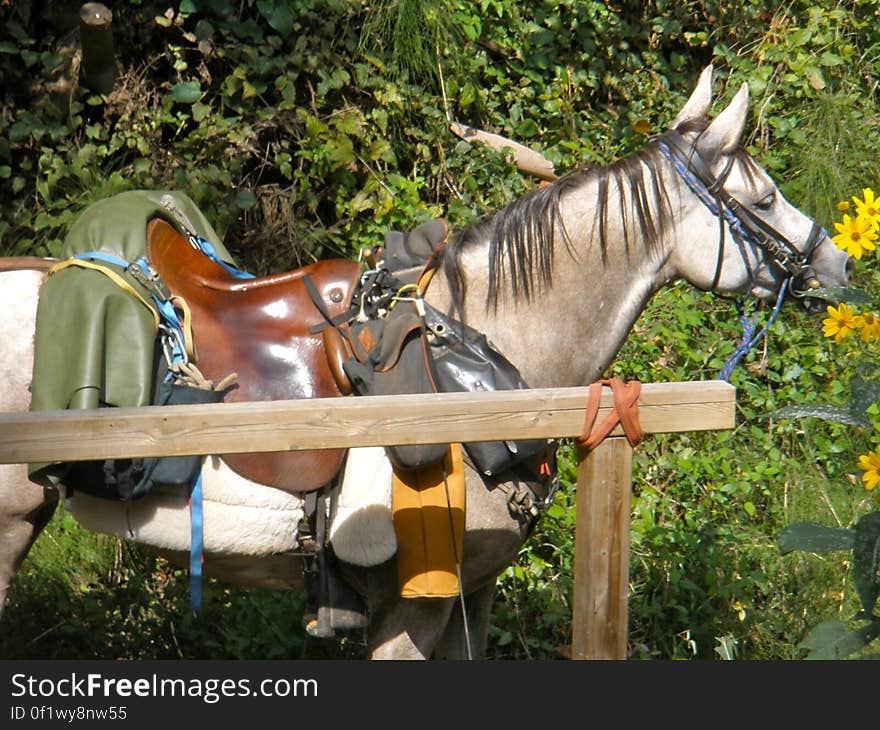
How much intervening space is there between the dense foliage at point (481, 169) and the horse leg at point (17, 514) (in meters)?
1.29

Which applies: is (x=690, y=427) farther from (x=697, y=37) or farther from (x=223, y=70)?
(x=697, y=37)

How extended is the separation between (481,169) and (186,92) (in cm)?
152

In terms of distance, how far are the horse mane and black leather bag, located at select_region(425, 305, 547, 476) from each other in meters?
0.16

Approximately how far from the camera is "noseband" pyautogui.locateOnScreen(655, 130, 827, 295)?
3002 mm

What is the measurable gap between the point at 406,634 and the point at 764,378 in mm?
3180

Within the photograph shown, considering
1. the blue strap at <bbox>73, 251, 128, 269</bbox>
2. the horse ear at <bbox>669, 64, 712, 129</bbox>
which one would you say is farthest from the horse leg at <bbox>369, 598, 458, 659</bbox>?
the horse ear at <bbox>669, 64, 712, 129</bbox>

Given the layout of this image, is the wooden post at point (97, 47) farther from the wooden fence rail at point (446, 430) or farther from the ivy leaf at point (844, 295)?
the ivy leaf at point (844, 295)

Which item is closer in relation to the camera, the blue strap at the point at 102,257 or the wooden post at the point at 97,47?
the blue strap at the point at 102,257

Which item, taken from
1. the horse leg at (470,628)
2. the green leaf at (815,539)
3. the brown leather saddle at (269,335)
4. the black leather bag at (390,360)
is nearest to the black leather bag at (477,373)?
the black leather bag at (390,360)

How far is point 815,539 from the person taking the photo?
238 centimetres

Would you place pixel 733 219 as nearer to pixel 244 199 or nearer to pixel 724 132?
pixel 724 132

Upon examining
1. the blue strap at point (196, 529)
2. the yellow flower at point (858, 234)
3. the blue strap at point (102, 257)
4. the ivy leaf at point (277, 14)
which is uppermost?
the ivy leaf at point (277, 14)

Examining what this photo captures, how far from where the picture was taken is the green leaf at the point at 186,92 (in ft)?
18.1

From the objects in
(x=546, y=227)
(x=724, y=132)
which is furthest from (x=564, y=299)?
(x=724, y=132)
